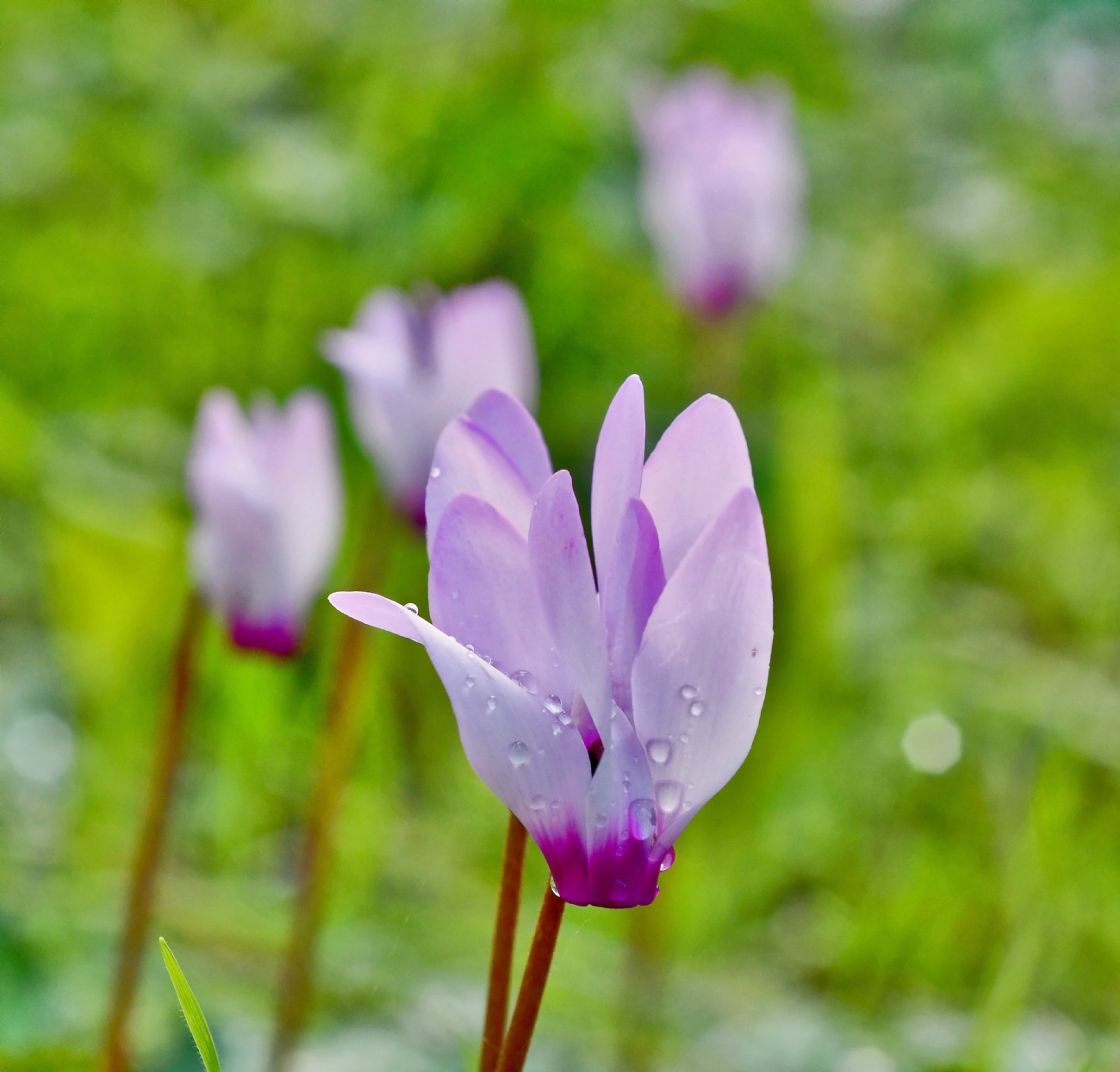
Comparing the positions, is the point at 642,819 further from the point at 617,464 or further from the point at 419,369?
the point at 419,369

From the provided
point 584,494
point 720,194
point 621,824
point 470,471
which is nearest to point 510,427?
point 470,471

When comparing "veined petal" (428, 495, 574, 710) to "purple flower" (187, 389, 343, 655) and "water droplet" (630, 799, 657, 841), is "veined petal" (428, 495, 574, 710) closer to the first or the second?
"water droplet" (630, 799, 657, 841)

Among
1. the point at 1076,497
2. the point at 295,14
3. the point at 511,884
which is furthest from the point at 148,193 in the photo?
the point at 511,884

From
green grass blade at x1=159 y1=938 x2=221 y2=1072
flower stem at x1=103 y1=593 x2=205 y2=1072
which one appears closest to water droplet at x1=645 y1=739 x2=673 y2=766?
green grass blade at x1=159 y1=938 x2=221 y2=1072

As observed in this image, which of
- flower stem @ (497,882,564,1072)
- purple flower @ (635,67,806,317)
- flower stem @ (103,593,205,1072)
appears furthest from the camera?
purple flower @ (635,67,806,317)

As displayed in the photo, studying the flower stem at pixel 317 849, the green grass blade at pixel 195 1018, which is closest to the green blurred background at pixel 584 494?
the flower stem at pixel 317 849

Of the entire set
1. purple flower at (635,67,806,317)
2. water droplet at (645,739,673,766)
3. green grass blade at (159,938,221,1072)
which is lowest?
green grass blade at (159,938,221,1072)

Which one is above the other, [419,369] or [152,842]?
[419,369]

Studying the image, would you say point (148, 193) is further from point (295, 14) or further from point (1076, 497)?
point (1076, 497)
